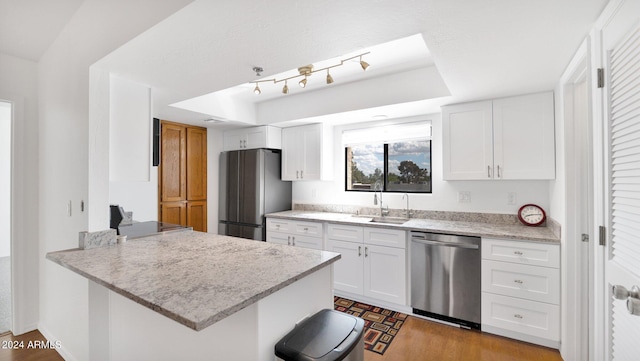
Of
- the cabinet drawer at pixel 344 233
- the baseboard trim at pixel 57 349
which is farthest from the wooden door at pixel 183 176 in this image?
the cabinet drawer at pixel 344 233

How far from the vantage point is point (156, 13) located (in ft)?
4.41

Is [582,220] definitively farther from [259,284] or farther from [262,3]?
[262,3]

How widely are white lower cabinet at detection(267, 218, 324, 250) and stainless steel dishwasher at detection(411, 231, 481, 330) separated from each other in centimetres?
112

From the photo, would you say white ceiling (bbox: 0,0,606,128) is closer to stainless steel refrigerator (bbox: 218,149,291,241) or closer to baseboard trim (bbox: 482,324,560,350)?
stainless steel refrigerator (bbox: 218,149,291,241)

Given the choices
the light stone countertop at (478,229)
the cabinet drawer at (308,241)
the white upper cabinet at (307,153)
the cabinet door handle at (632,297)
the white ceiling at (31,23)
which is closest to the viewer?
the cabinet door handle at (632,297)

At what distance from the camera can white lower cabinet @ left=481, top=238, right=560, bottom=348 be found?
2.21 metres

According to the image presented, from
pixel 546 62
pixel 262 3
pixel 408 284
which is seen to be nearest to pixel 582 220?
pixel 546 62

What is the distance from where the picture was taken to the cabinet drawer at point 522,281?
2.20m

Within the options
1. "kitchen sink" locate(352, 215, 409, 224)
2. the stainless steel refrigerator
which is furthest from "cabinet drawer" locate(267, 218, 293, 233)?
"kitchen sink" locate(352, 215, 409, 224)

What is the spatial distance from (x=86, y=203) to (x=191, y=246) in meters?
0.74

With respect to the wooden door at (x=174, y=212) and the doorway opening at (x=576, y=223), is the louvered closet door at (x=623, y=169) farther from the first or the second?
the wooden door at (x=174, y=212)

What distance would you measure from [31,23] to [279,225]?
2.87 m

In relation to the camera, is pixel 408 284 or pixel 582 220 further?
pixel 408 284

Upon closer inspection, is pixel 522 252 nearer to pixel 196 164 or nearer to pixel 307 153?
pixel 307 153
